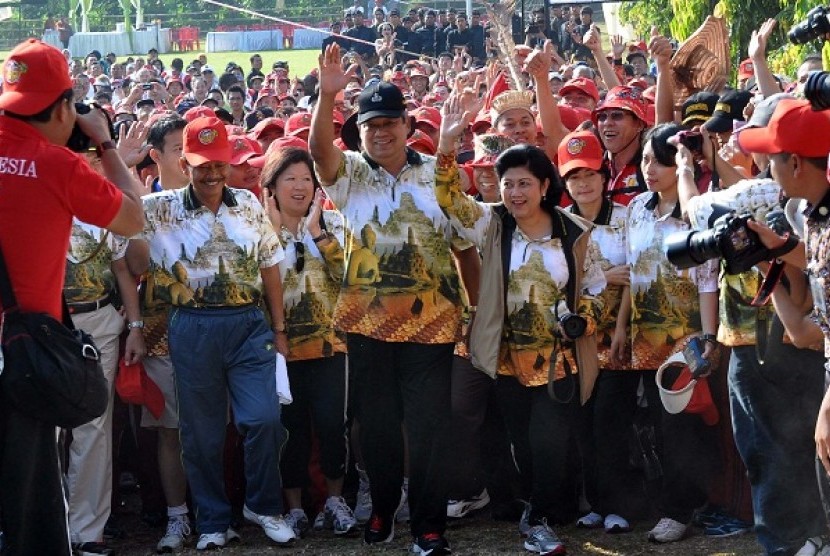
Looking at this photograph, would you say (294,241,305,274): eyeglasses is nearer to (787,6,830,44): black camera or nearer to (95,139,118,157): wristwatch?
(95,139,118,157): wristwatch

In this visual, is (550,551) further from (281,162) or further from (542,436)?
(281,162)

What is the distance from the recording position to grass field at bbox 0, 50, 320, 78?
47562 millimetres

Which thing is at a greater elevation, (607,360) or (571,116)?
(571,116)

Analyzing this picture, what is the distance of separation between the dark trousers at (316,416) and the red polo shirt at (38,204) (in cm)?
252

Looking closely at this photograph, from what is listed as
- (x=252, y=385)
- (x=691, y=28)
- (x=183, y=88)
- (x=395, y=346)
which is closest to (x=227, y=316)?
(x=252, y=385)

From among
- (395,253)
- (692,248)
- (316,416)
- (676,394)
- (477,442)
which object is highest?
(692,248)

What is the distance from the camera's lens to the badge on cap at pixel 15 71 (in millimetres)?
5164

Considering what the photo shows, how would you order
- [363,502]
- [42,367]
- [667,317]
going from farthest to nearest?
1. [363,502]
2. [667,317]
3. [42,367]

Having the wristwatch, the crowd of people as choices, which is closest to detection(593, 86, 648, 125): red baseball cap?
the crowd of people

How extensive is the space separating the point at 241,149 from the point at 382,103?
6.03 feet

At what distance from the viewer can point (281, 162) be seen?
7625 mm

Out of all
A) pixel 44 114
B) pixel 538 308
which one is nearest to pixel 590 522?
pixel 538 308

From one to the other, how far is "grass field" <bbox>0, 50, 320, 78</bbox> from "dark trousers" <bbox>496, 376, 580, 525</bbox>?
37.7 m

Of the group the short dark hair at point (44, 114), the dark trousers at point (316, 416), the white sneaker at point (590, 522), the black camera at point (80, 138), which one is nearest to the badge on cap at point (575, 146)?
the dark trousers at point (316, 416)
